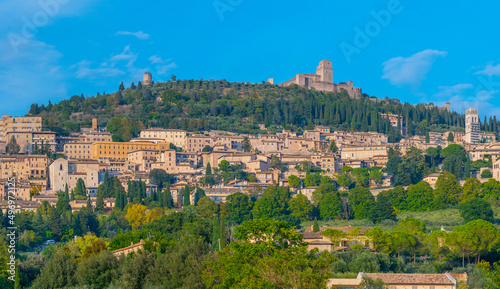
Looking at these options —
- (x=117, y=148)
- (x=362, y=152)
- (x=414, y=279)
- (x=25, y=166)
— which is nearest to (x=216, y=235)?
(x=414, y=279)

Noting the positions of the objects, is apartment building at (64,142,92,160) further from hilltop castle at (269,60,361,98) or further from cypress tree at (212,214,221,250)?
hilltop castle at (269,60,361,98)

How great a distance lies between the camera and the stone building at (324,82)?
11225cm

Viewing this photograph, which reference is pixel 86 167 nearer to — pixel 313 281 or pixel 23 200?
pixel 23 200

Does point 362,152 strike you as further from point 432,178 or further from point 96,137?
point 96,137

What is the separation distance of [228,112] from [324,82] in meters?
22.9

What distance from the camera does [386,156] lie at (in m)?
74.7

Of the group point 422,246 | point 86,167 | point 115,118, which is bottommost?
point 422,246

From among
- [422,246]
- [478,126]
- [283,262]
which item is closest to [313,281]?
[283,262]

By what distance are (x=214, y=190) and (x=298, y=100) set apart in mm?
36113

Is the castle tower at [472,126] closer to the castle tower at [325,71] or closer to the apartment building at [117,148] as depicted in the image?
the castle tower at [325,71]

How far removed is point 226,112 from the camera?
94.9 m

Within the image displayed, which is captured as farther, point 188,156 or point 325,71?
point 325,71

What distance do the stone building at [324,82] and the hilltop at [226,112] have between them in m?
6.20

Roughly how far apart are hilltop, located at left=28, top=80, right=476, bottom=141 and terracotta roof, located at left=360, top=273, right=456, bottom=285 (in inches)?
2168
